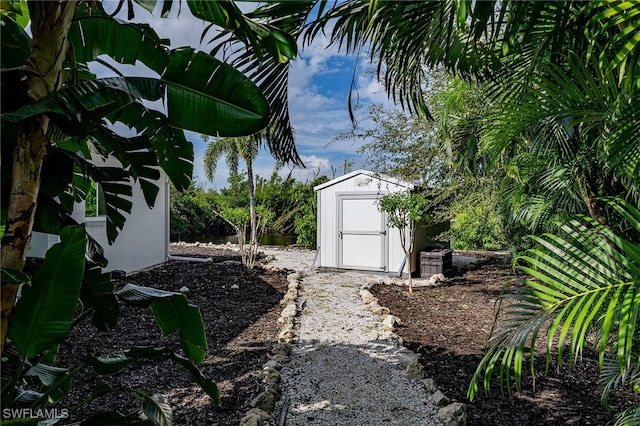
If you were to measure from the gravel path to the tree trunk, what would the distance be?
84.7 inches

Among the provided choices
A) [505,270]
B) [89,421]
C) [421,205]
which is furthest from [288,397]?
[505,270]

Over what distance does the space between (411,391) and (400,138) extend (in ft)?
19.4

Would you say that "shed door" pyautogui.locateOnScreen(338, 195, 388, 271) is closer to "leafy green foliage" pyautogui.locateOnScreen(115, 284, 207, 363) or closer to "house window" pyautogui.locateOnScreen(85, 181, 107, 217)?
"house window" pyautogui.locateOnScreen(85, 181, 107, 217)

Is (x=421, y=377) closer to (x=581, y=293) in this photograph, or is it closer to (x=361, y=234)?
(x=581, y=293)

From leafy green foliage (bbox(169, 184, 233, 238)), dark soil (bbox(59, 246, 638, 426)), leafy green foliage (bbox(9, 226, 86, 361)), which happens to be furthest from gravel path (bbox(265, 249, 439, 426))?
leafy green foliage (bbox(169, 184, 233, 238))

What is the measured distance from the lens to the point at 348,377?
368 centimetres

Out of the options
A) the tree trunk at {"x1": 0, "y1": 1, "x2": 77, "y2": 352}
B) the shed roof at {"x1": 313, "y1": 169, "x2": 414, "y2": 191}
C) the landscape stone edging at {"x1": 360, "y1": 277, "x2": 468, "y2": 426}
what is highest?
the shed roof at {"x1": 313, "y1": 169, "x2": 414, "y2": 191}

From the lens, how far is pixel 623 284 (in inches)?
59.1

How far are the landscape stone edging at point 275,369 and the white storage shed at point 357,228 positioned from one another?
3.53 meters

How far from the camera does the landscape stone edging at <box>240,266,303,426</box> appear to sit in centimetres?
280

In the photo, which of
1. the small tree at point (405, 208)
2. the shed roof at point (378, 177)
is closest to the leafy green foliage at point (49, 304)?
the small tree at point (405, 208)

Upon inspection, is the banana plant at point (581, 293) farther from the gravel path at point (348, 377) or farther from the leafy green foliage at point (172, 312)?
the gravel path at point (348, 377)

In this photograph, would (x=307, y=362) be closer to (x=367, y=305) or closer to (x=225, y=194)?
(x=367, y=305)

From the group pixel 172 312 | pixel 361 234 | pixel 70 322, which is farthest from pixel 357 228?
pixel 70 322
